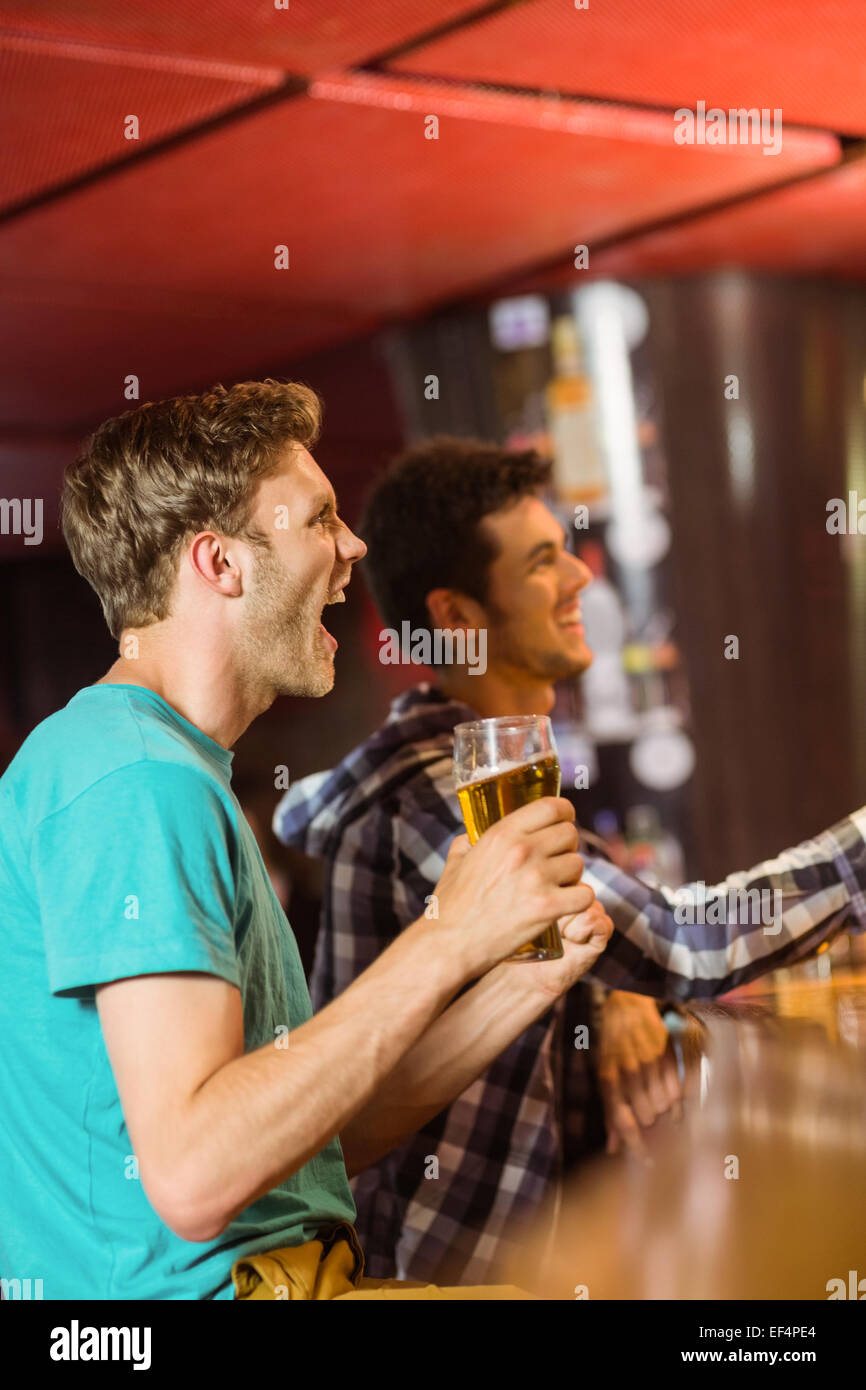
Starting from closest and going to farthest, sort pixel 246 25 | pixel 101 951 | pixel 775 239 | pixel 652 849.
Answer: pixel 101 951 → pixel 246 25 → pixel 775 239 → pixel 652 849

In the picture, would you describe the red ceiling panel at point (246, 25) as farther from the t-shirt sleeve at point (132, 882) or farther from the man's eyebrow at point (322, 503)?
the t-shirt sleeve at point (132, 882)

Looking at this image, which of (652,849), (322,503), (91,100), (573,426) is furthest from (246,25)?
(652,849)

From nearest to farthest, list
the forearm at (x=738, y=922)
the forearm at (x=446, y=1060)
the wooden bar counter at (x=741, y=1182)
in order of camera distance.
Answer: the wooden bar counter at (x=741, y=1182) → the forearm at (x=446, y=1060) → the forearm at (x=738, y=922)

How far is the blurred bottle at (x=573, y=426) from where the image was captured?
381 centimetres

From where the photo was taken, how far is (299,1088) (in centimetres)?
98

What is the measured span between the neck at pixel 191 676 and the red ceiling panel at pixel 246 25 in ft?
4.18

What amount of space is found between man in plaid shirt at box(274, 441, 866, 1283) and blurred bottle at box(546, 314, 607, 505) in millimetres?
1778

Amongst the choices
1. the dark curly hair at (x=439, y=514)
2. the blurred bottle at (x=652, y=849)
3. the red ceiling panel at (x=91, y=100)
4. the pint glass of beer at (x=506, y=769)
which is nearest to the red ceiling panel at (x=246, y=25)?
the red ceiling panel at (x=91, y=100)

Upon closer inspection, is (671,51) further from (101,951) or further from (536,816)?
(101,951)

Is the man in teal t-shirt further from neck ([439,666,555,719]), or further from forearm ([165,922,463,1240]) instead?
neck ([439,666,555,719])

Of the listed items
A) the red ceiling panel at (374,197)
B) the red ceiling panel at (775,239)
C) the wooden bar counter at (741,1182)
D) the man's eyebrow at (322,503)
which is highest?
the red ceiling panel at (775,239)

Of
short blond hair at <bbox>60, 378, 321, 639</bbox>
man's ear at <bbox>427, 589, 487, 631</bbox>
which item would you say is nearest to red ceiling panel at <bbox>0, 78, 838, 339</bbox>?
man's ear at <bbox>427, 589, 487, 631</bbox>

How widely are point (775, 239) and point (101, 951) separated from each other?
3003 mm

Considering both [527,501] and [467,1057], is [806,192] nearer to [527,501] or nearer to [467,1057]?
[527,501]
